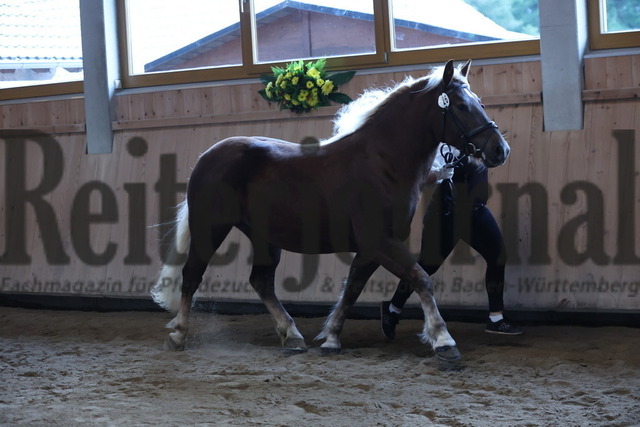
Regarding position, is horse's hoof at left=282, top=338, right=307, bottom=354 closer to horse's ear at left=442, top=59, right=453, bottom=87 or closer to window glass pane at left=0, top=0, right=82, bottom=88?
horse's ear at left=442, top=59, right=453, bottom=87

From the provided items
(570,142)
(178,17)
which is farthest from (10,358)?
(570,142)

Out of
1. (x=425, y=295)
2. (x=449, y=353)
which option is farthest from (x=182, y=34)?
(x=449, y=353)

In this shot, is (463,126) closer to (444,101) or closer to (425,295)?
(444,101)

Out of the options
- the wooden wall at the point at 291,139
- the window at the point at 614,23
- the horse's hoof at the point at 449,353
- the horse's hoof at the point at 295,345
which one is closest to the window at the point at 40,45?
the wooden wall at the point at 291,139

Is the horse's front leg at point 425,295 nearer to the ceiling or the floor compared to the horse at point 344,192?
nearer to the floor

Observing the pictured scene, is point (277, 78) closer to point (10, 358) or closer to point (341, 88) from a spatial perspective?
point (341, 88)

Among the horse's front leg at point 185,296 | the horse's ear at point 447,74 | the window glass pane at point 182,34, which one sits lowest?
the horse's front leg at point 185,296

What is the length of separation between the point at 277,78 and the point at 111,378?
2.98 m

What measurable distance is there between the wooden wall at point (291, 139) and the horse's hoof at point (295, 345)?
3.56 feet

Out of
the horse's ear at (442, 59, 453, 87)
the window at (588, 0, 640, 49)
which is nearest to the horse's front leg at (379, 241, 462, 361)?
the horse's ear at (442, 59, 453, 87)

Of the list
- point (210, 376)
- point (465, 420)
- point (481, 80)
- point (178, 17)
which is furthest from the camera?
point (178, 17)

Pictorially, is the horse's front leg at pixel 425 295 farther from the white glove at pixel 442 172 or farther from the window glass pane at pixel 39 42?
the window glass pane at pixel 39 42

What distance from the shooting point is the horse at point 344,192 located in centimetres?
445

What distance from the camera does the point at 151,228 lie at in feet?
22.4
